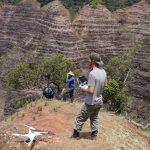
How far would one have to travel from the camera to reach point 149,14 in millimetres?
63031

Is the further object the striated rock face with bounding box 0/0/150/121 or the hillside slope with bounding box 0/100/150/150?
the striated rock face with bounding box 0/0/150/121

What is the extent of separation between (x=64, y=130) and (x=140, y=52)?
49.9m

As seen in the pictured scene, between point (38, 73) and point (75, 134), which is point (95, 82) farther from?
point (38, 73)

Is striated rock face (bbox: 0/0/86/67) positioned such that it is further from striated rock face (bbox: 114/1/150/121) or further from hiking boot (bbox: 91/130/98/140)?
hiking boot (bbox: 91/130/98/140)

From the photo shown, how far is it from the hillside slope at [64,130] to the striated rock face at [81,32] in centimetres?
4140

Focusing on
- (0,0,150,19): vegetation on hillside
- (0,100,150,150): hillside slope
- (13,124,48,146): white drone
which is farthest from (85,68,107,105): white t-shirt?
(0,0,150,19): vegetation on hillside

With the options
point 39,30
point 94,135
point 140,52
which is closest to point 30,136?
point 94,135

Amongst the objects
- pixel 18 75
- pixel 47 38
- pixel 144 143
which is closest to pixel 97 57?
pixel 144 143

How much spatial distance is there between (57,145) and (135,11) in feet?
181

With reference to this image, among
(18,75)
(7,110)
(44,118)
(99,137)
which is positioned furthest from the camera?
(18,75)

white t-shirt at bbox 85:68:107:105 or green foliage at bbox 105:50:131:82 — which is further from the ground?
white t-shirt at bbox 85:68:107:105

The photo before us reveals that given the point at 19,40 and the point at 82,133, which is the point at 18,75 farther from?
the point at 82,133

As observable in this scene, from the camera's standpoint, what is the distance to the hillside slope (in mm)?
10977

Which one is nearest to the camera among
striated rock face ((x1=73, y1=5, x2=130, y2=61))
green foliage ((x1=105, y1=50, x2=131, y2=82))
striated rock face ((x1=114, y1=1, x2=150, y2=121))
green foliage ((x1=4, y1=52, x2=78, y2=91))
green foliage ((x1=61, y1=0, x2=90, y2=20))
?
green foliage ((x1=4, y1=52, x2=78, y2=91))
